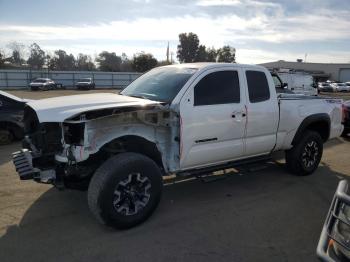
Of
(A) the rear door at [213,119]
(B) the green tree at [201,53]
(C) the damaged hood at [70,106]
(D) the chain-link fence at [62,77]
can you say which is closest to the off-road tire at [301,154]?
(A) the rear door at [213,119]

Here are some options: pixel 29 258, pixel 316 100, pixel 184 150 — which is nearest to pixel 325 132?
pixel 316 100

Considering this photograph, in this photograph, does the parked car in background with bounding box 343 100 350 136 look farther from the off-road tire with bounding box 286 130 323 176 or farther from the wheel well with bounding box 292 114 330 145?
the off-road tire with bounding box 286 130 323 176

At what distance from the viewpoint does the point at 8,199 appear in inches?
206

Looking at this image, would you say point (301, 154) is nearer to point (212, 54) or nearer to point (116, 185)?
point (116, 185)

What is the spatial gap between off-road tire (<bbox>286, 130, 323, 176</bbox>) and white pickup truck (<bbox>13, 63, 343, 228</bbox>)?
494 millimetres

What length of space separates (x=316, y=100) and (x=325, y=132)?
741 mm

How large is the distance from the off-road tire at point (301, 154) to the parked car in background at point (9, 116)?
248 inches

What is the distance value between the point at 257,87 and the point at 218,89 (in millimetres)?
880

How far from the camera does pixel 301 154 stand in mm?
6574

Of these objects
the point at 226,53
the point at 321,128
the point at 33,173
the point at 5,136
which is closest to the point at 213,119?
the point at 33,173

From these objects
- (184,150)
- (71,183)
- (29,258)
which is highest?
(184,150)

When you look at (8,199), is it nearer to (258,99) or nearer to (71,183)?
(71,183)

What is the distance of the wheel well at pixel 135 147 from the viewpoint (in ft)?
15.1

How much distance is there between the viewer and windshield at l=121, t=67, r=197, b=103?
496 cm
